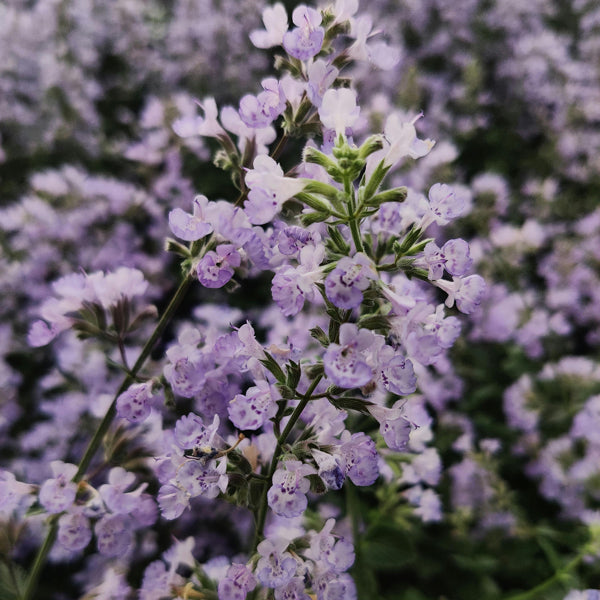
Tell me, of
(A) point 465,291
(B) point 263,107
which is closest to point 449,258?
(A) point 465,291

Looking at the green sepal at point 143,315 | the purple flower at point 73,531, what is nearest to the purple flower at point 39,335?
the green sepal at point 143,315

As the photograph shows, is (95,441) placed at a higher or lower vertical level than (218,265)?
lower

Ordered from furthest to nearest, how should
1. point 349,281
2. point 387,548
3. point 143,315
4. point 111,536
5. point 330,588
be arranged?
point 387,548 < point 143,315 < point 111,536 < point 330,588 < point 349,281

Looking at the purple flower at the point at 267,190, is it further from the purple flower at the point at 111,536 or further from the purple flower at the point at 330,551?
the purple flower at the point at 111,536

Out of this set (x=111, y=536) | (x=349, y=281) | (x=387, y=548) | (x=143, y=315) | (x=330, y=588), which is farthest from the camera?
(x=387, y=548)

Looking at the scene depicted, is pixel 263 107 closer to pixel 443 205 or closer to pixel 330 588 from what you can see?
pixel 443 205

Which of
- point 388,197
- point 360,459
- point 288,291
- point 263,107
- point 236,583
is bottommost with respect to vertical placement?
point 236,583

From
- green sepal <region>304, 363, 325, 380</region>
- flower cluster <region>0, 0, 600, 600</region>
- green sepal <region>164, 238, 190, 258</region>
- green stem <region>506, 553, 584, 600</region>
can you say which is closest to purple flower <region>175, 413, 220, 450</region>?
flower cluster <region>0, 0, 600, 600</region>

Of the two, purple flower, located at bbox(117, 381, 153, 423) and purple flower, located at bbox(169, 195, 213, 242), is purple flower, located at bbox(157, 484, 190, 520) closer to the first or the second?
purple flower, located at bbox(117, 381, 153, 423)
